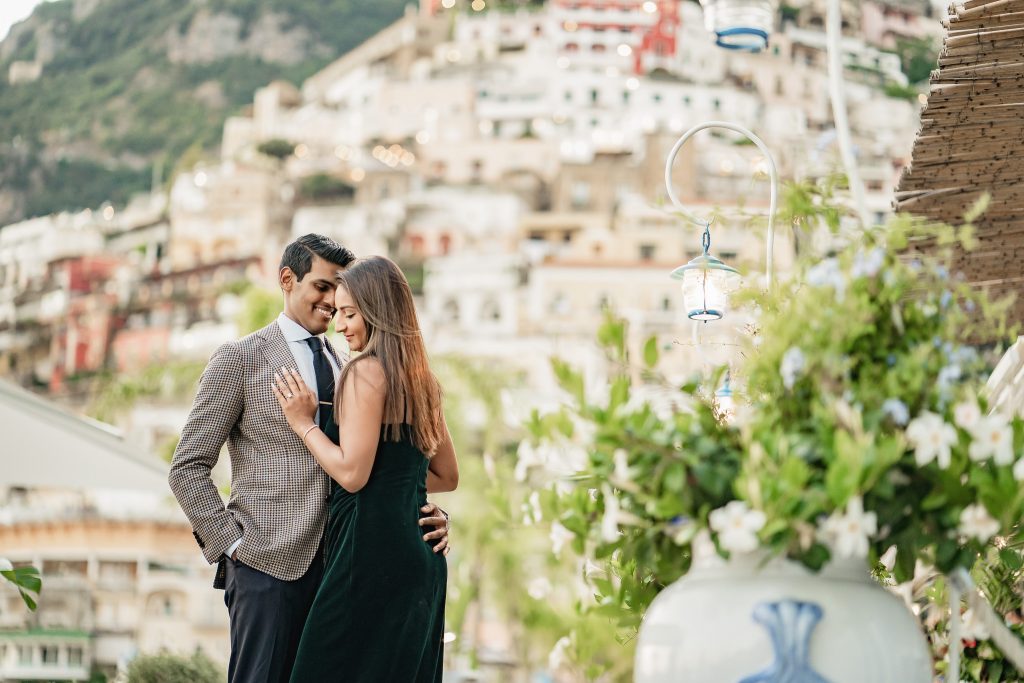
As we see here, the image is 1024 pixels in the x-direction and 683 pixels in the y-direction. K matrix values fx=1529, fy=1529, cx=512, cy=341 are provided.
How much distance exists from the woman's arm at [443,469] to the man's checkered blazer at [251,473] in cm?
23

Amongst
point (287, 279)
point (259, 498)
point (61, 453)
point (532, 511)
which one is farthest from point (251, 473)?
point (61, 453)

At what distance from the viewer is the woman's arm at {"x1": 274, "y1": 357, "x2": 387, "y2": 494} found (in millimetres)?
2461

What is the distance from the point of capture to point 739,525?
1698 mm

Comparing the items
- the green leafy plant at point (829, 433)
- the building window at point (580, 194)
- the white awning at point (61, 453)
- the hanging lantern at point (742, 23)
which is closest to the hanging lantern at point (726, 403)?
the green leafy plant at point (829, 433)

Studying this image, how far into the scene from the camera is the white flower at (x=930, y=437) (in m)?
1.76

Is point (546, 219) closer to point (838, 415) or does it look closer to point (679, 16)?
point (679, 16)

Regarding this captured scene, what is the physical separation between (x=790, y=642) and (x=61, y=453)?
435 centimetres

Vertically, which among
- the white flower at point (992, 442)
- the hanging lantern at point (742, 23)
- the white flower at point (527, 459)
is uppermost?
the hanging lantern at point (742, 23)

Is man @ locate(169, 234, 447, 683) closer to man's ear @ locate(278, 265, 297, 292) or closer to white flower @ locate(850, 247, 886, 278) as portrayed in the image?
man's ear @ locate(278, 265, 297, 292)

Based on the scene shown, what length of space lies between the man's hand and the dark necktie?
25 cm

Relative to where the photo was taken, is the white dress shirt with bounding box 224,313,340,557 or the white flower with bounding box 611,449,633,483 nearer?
the white flower with bounding box 611,449,633,483

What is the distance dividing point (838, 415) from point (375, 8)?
94.3 m

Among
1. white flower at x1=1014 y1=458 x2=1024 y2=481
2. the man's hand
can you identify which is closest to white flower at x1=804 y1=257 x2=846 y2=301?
white flower at x1=1014 y1=458 x2=1024 y2=481

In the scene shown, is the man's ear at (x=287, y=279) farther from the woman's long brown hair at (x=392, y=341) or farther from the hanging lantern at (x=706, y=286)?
the hanging lantern at (x=706, y=286)
